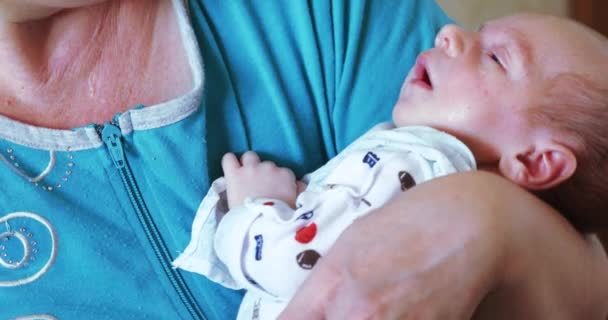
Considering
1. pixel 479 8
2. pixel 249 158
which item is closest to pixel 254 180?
pixel 249 158

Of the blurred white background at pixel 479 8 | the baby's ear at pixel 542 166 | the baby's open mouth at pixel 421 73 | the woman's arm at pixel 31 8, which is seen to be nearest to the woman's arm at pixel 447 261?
the baby's ear at pixel 542 166

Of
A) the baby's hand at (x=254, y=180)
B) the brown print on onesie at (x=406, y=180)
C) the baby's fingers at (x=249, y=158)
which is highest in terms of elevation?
the baby's fingers at (x=249, y=158)

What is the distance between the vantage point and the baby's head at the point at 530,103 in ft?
2.72

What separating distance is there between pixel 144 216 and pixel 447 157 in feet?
1.22

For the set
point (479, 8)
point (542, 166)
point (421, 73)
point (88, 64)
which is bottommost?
point (479, 8)

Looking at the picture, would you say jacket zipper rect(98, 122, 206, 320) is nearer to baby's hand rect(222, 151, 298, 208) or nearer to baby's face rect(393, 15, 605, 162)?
baby's hand rect(222, 151, 298, 208)

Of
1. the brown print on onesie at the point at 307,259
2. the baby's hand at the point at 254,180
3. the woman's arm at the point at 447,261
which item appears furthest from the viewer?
the baby's hand at the point at 254,180

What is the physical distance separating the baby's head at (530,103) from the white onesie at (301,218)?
5 cm

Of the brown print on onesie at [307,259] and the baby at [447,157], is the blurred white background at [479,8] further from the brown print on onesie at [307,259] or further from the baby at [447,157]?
the brown print on onesie at [307,259]

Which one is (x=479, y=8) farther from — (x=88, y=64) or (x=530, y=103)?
(x=88, y=64)

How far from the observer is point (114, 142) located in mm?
882

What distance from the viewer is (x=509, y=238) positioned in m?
0.72

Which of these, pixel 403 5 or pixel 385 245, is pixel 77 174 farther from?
pixel 403 5

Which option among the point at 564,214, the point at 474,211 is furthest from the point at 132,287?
the point at 564,214
